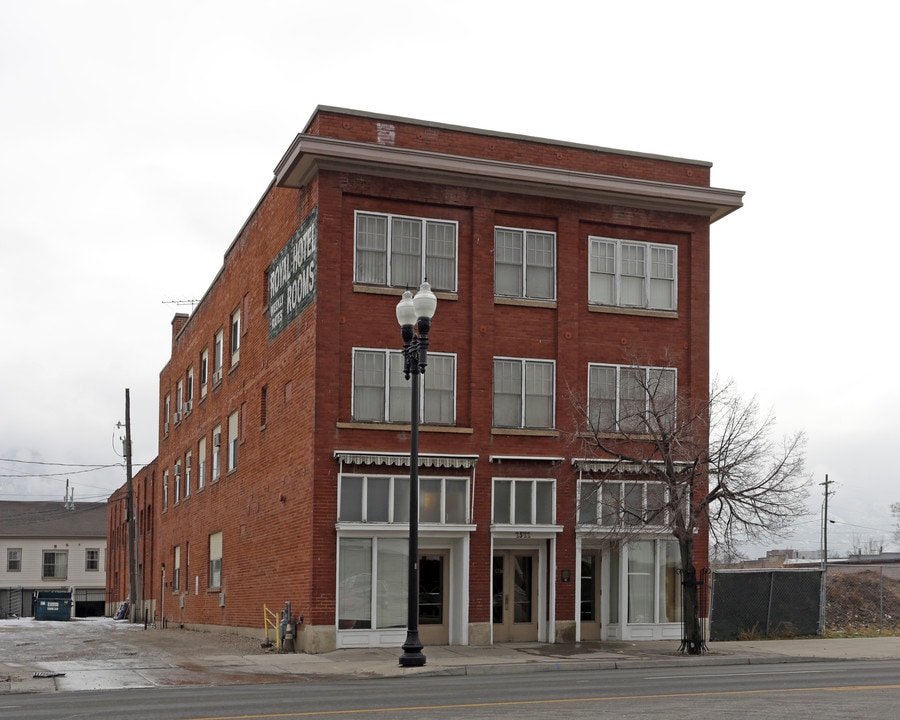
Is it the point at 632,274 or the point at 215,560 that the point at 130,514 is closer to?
the point at 215,560

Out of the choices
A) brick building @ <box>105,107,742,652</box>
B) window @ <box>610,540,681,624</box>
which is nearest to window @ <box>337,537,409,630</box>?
brick building @ <box>105,107,742,652</box>

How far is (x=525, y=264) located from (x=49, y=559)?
71158mm

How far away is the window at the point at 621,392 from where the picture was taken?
3025 cm

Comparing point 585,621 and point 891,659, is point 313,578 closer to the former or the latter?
point 585,621

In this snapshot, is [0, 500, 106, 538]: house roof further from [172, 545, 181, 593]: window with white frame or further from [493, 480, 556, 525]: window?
[493, 480, 556, 525]: window

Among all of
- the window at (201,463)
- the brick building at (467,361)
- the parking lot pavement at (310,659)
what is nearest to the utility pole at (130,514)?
the window at (201,463)

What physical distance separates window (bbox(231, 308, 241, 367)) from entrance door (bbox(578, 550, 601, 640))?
549 inches

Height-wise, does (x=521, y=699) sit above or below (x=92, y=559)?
above

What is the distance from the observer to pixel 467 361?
30172 mm

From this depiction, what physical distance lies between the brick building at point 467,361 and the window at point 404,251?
0.18 ft

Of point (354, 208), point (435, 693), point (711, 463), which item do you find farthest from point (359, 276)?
point (435, 693)

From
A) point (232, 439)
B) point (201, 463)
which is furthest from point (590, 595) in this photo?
point (201, 463)

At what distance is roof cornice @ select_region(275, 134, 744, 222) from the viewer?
28.8 meters

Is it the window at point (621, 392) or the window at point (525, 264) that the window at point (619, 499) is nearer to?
the window at point (621, 392)
